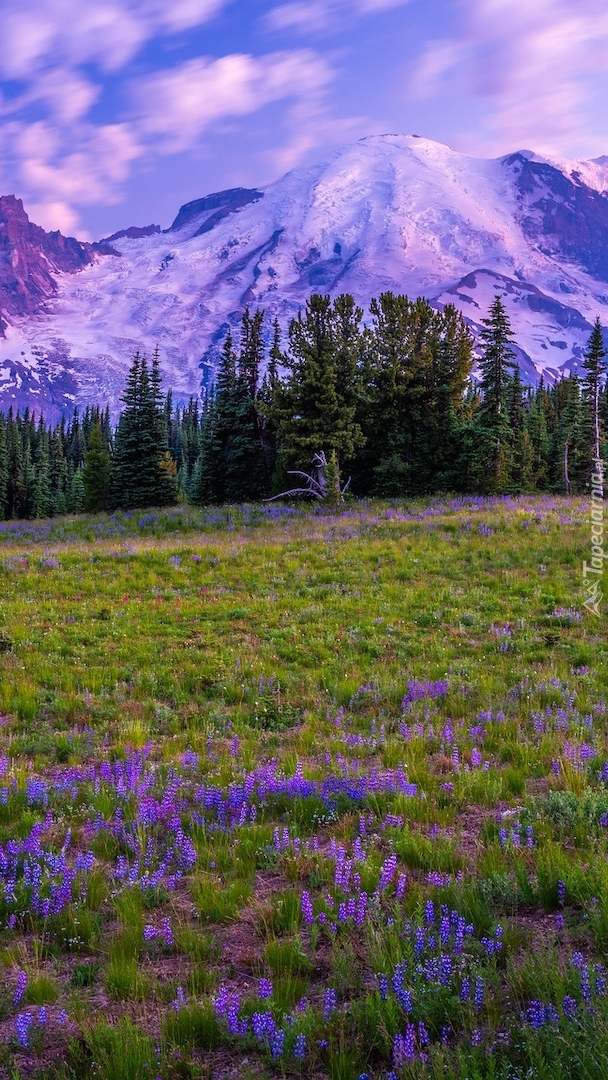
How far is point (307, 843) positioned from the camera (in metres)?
5.19

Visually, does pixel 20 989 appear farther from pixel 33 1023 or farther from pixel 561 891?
pixel 561 891

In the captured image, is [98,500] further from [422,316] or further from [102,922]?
[102,922]

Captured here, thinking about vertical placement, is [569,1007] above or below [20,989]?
above

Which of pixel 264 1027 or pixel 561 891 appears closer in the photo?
pixel 264 1027

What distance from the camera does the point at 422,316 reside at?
142 ft

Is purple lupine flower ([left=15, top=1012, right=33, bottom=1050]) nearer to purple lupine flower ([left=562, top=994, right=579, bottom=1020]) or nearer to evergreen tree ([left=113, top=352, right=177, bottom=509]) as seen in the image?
purple lupine flower ([left=562, top=994, right=579, bottom=1020])

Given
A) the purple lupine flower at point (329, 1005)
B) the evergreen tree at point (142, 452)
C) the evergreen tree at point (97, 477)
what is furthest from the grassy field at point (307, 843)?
the evergreen tree at point (97, 477)

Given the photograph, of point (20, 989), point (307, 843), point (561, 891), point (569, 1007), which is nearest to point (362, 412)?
point (307, 843)

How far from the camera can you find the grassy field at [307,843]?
10.9 feet

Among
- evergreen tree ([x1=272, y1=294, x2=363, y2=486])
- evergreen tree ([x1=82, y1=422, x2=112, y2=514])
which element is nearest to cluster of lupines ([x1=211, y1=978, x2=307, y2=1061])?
evergreen tree ([x1=272, y1=294, x2=363, y2=486])

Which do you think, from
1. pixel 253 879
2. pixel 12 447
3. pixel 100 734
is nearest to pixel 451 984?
pixel 253 879

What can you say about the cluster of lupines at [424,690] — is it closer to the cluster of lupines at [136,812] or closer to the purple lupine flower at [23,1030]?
the cluster of lupines at [136,812]

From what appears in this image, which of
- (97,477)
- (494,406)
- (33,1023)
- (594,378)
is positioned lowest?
(33,1023)

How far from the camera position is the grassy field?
3320 mm
